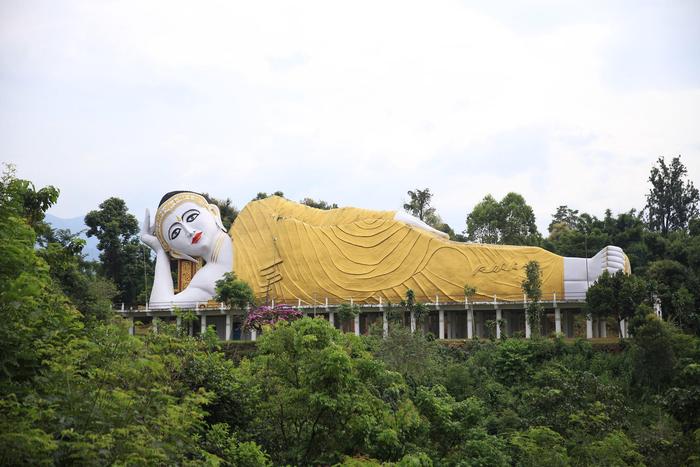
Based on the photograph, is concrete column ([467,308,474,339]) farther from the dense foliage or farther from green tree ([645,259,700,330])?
green tree ([645,259,700,330])

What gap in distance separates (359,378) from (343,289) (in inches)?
905

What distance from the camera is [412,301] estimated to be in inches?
1497

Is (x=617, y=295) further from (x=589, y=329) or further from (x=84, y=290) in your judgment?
(x=84, y=290)

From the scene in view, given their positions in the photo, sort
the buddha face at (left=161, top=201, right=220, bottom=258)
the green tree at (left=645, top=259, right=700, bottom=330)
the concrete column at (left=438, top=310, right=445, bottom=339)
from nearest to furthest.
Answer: the green tree at (left=645, top=259, right=700, bottom=330) → the concrete column at (left=438, top=310, right=445, bottom=339) → the buddha face at (left=161, top=201, right=220, bottom=258)

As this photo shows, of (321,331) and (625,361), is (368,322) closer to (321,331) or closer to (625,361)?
(625,361)

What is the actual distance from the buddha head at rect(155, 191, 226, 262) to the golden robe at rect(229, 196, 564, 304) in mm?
1280

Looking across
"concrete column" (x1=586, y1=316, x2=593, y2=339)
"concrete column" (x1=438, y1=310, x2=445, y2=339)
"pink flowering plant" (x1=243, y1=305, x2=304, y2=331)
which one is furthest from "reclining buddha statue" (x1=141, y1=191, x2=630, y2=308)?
"pink flowering plant" (x1=243, y1=305, x2=304, y2=331)

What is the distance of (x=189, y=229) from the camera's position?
42875mm

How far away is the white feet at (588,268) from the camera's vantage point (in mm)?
36031

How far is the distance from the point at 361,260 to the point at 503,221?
54.8ft

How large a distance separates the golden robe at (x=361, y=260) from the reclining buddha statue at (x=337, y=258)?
0.04 m

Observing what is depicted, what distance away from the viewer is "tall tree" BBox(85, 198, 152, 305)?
50.1m

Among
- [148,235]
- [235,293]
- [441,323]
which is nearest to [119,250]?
[148,235]

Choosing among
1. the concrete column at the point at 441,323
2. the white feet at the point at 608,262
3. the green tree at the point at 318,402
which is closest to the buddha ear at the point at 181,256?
the concrete column at the point at 441,323
